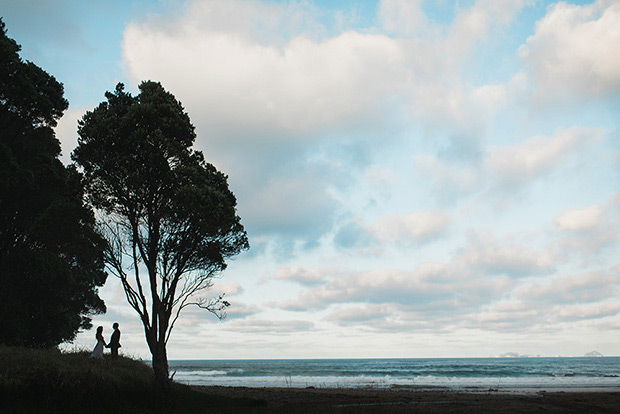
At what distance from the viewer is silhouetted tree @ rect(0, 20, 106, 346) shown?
21.8 metres

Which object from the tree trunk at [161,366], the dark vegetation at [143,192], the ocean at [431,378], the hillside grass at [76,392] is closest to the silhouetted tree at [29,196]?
the dark vegetation at [143,192]

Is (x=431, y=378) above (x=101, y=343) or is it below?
below

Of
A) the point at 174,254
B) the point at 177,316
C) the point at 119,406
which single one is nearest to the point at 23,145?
the point at 174,254

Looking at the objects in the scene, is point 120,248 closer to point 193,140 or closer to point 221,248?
point 221,248

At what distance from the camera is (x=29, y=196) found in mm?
24516

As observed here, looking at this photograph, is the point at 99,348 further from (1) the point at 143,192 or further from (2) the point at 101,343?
(1) the point at 143,192

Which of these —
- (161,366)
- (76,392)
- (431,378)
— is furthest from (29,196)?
(431,378)

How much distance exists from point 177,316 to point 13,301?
13.0 m

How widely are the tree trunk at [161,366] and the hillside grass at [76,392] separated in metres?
0.33

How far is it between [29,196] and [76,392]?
613 inches

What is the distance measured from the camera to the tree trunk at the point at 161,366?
53.9 ft

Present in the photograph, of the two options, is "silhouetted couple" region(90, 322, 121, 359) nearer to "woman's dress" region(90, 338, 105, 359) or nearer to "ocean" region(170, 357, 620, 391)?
"woman's dress" region(90, 338, 105, 359)

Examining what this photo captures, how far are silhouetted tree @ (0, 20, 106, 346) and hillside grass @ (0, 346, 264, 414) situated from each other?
5.66 meters

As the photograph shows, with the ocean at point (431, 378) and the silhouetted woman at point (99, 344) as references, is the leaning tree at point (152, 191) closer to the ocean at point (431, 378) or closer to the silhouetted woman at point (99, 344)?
the silhouetted woman at point (99, 344)
